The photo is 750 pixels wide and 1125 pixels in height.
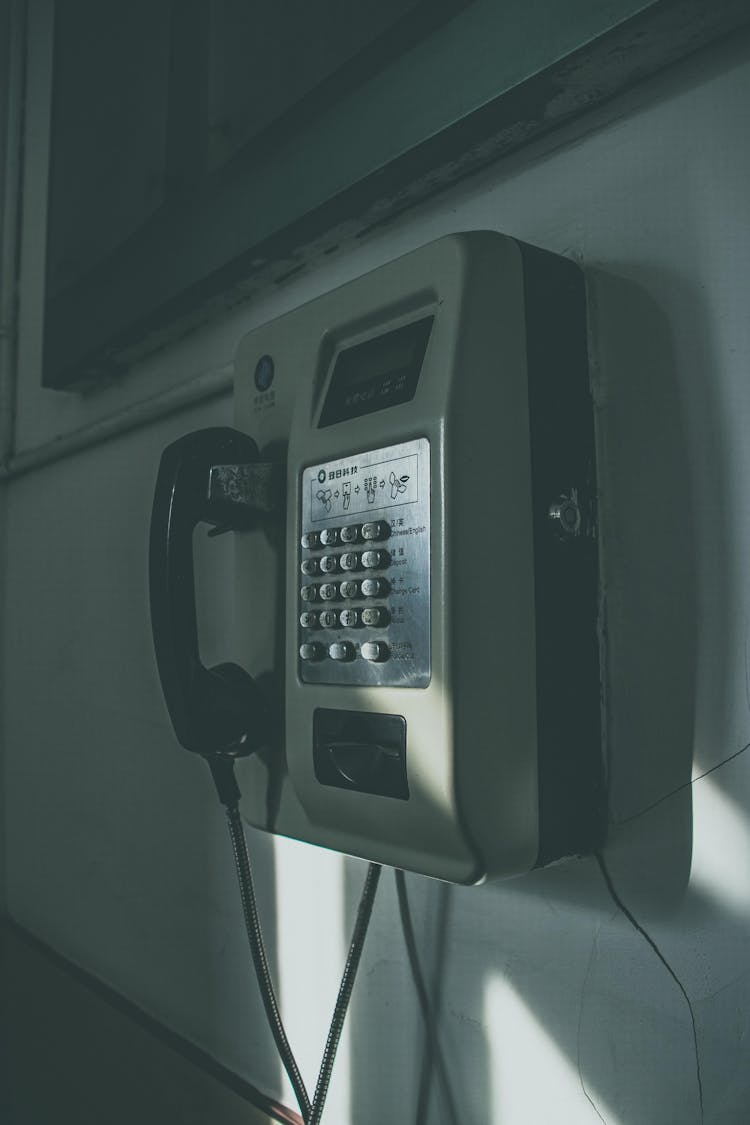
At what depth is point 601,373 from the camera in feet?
1.79

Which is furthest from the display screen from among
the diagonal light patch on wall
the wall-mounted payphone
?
the diagonal light patch on wall

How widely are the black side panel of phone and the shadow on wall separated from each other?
16 mm

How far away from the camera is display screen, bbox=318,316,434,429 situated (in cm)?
51

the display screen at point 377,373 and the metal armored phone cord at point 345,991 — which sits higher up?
the display screen at point 377,373

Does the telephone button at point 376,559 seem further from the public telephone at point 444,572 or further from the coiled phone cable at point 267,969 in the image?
the coiled phone cable at point 267,969

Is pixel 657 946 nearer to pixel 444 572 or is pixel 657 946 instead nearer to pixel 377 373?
pixel 444 572

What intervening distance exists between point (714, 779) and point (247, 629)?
0.34 m

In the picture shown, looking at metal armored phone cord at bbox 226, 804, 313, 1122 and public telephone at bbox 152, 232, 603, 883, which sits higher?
public telephone at bbox 152, 232, 603, 883

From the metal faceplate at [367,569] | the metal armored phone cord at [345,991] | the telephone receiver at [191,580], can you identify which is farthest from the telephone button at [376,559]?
the metal armored phone cord at [345,991]

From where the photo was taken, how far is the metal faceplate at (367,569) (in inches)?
18.6

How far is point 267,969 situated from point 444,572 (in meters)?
0.38

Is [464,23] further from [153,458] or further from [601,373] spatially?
[153,458]

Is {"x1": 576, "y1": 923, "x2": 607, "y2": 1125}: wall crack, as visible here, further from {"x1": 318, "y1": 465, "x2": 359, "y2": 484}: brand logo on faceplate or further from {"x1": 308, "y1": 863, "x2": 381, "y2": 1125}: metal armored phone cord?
{"x1": 318, "y1": 465, "x2": 359, "y2": 484}: brand logo on faceplate

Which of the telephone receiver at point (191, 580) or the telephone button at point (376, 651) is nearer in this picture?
the telephone button at point (376, 651)
